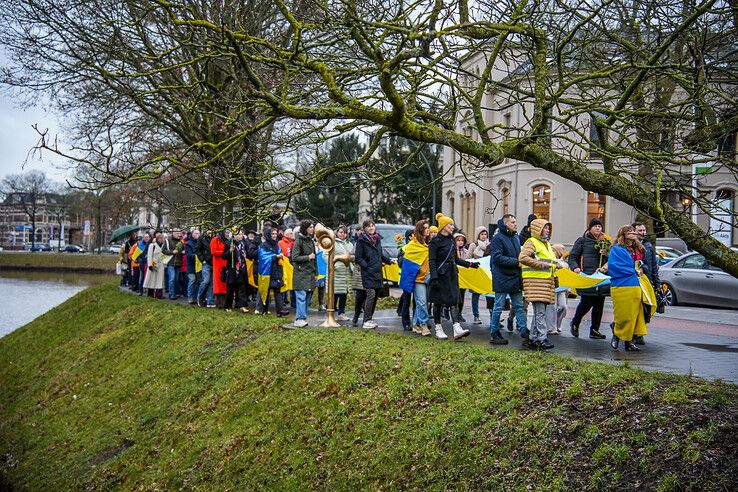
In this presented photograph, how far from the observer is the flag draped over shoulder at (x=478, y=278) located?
16062 millimetres

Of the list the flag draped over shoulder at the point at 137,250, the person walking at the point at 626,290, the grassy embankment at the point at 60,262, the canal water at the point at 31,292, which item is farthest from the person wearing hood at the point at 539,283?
the grassy embankment at the point at 60,262

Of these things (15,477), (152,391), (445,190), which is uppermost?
(445,190)

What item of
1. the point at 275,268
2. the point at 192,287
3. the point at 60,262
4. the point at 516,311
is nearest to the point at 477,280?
the point at 516,311

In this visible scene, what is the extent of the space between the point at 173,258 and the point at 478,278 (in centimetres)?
1209

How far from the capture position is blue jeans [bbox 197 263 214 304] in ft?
69.3

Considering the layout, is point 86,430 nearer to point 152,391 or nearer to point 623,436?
point 152,391

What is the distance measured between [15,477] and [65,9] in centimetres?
1301

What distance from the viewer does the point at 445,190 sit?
2291 inches

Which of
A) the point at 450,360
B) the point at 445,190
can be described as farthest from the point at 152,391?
the point at 445,190

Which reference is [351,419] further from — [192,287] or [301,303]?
[192,287]

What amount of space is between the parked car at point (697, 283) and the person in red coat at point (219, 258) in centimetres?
1206

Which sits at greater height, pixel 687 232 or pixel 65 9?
pixel 65 9

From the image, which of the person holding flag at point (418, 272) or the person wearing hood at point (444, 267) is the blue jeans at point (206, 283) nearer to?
the person holding flag at point (418, 272)

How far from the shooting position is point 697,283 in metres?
21.5
